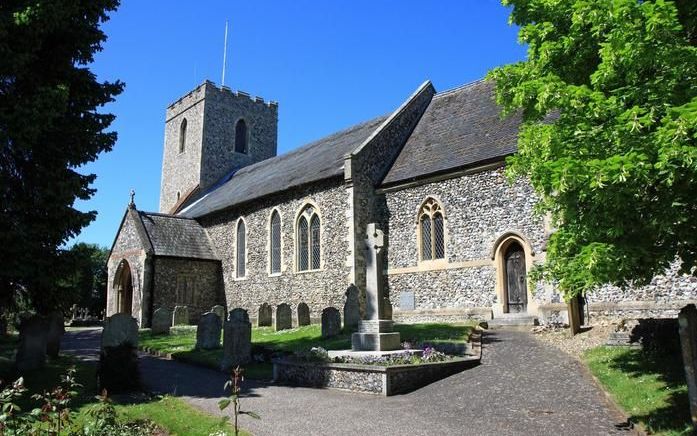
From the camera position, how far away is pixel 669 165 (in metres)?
5.47

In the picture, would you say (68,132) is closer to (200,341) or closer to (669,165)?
(200,341)

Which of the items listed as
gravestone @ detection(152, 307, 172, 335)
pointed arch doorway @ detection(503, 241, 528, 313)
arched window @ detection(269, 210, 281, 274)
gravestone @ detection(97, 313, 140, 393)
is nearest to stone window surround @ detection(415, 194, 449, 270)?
pointed arch doorway @ detection(503, 241, 528, 313)

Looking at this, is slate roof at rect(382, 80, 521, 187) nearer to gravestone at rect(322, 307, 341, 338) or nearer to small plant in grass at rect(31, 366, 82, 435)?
gravestone at rect(322, 307, 341, 338)

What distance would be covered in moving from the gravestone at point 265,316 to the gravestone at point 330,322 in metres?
6.86

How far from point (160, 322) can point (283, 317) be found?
4.82 m

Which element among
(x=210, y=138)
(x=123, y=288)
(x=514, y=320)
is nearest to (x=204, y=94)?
(x=210, y=138)

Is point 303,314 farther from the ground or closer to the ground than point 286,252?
closer to the ground

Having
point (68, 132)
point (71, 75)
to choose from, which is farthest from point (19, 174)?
point (71, 75)

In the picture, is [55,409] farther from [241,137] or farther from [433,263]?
[241,137]

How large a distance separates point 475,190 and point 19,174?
42.7 ft

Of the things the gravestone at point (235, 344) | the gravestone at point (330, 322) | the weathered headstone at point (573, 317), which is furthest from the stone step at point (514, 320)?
the gravestone at point (235, 344)

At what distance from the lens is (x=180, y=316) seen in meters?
23.7

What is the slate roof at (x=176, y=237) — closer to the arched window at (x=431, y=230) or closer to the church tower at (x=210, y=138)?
the church tower at (x=210, y=138)

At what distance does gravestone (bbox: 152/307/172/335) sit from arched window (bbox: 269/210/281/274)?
544 cm
